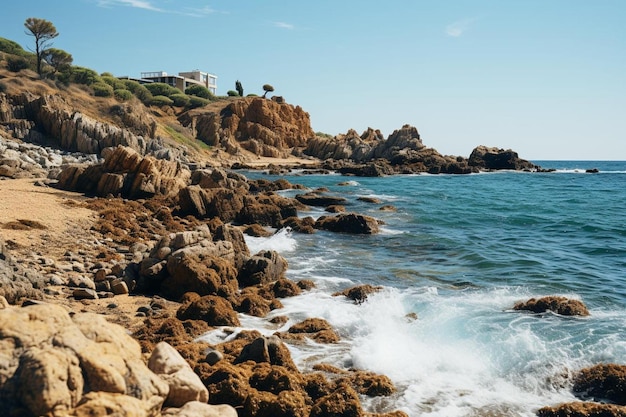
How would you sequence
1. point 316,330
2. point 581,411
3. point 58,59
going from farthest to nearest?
1. point 58,59
2. point 316,330
3. point 581,411

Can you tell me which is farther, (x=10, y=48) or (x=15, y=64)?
(x=10, y=48)

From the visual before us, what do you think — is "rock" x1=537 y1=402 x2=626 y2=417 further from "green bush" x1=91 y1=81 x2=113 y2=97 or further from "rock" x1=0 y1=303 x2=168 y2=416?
"green bush" x1=91 y1=81 x2=113 y2=97

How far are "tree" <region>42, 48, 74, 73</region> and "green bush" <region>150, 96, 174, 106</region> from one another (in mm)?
20728

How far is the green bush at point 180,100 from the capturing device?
3743 inches

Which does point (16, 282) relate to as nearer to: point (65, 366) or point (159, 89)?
point (65, 366)

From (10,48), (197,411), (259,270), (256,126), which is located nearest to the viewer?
(197,411)

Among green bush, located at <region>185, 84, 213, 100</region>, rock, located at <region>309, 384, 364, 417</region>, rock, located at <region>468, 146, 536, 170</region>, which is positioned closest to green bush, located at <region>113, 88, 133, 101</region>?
green bush, located at <region>185, 84, 213, 100</region>

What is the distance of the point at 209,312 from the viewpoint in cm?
1123

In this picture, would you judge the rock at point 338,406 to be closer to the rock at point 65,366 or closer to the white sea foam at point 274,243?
the rock at point 65,366

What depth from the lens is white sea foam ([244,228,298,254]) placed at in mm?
20820

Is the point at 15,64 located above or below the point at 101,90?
above

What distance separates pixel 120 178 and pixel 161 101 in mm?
70210

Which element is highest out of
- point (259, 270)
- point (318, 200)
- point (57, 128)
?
point (57, 128)

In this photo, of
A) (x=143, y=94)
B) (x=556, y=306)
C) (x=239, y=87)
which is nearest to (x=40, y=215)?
(x=556, y=306)
